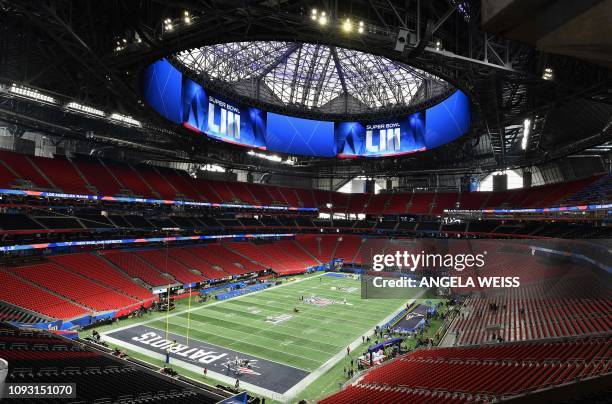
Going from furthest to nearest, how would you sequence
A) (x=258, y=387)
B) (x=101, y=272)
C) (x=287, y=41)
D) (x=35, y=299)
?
→ (x=101, y=272) < (x=35, y=299) < (x=287, y=41) < (x=258, y=387)

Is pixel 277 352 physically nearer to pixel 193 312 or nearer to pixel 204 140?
pixel 193 312

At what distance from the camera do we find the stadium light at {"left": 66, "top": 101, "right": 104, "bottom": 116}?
3074cm

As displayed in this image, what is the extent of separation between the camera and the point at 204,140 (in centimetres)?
4566

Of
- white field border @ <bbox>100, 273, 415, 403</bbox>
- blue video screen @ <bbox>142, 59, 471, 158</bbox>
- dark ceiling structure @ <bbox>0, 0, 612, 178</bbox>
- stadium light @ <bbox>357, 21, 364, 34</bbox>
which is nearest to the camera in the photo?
white field border @ <bbox>100, 273, 415, 403</bbox>

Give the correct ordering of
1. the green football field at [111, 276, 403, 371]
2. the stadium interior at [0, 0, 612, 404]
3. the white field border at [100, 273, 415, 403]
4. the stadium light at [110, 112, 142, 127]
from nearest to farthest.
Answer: the stadium interior at [0, 0, 612, 404] < the white field border at [100, 273, 415, 403] < the green football field at [111, 276, 403, 371] < the stadium light at [110, 112, 142, 127]

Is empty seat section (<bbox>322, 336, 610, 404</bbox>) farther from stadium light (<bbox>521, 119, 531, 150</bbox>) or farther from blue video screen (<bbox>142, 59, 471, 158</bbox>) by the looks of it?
blue video screen (<bbox>142, 59, 471, 158</bbox>)

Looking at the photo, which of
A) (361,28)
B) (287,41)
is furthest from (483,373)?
(287,41)

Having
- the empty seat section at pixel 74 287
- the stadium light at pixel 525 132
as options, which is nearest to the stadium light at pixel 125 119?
the empty seat section at pixel 74 287

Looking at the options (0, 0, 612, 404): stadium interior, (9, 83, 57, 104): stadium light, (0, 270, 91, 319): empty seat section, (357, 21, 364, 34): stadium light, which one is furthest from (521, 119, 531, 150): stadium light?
(9, 83, 57, 104): stadium light

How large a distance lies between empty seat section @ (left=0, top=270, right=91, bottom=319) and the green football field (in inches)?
221

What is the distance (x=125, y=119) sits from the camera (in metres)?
36.1

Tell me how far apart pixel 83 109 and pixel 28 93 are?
479 centimetres

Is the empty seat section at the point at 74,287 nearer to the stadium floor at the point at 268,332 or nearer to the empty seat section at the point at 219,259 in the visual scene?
the stadium floor at the point at 268,332

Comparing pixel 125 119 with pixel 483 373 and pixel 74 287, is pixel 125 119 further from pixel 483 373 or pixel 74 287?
pixel 483 373
